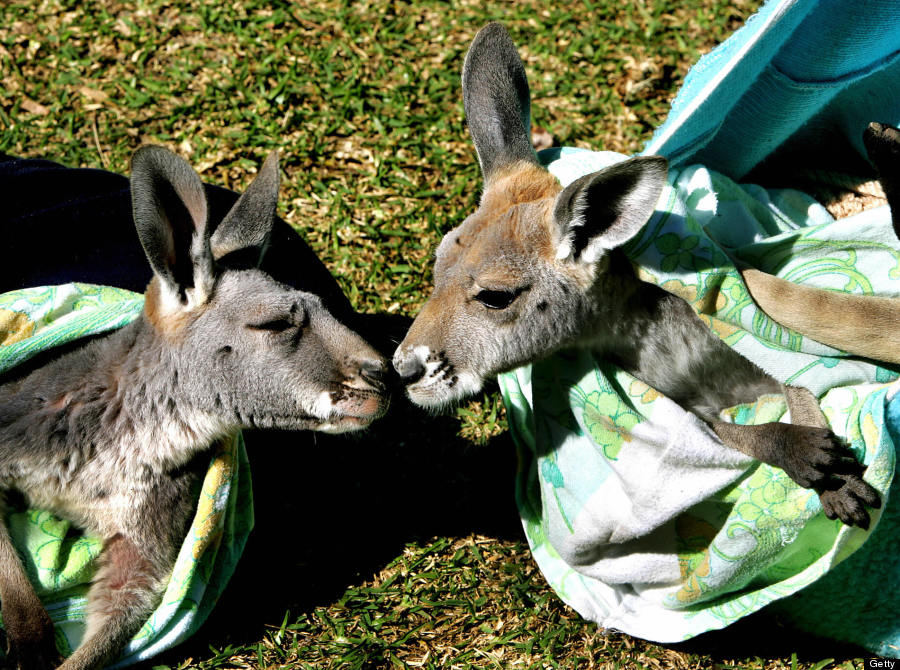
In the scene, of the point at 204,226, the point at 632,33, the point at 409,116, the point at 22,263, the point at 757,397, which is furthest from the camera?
the point at 632,33

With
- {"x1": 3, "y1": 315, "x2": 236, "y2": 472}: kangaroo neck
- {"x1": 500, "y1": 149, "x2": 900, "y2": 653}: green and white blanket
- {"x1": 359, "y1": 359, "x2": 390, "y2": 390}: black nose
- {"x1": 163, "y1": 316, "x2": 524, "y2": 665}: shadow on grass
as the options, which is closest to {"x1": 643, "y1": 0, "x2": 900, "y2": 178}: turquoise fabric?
{"x1": 500, "y1": 149, "x2": 900, "y2": 653}: green and white blanket

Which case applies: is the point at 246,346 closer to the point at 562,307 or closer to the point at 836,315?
the point at 562,307

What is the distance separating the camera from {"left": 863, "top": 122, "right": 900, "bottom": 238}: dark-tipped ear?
322 centimetres

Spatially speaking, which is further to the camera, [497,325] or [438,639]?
[438,639]

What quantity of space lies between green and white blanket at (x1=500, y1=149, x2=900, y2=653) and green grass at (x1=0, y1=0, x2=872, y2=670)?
337 mm

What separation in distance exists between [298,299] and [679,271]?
1466 millimetres

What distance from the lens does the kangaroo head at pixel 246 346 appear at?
3.26 meters

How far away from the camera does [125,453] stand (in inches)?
131

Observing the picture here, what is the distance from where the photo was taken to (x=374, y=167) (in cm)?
550

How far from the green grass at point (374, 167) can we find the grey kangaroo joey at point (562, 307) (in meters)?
1.06

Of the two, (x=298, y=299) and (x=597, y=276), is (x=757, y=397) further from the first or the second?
(x=298, y=299)

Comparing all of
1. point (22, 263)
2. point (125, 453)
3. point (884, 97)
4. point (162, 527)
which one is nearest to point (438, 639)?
point (162, 527)

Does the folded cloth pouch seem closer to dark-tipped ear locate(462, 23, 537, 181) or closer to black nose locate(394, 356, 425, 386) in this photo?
black nose locate(394, 356, 425, 386)

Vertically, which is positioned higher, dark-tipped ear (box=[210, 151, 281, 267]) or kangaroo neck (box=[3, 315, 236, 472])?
dark-tipped ear (box=[210, 151, 281, 267])
